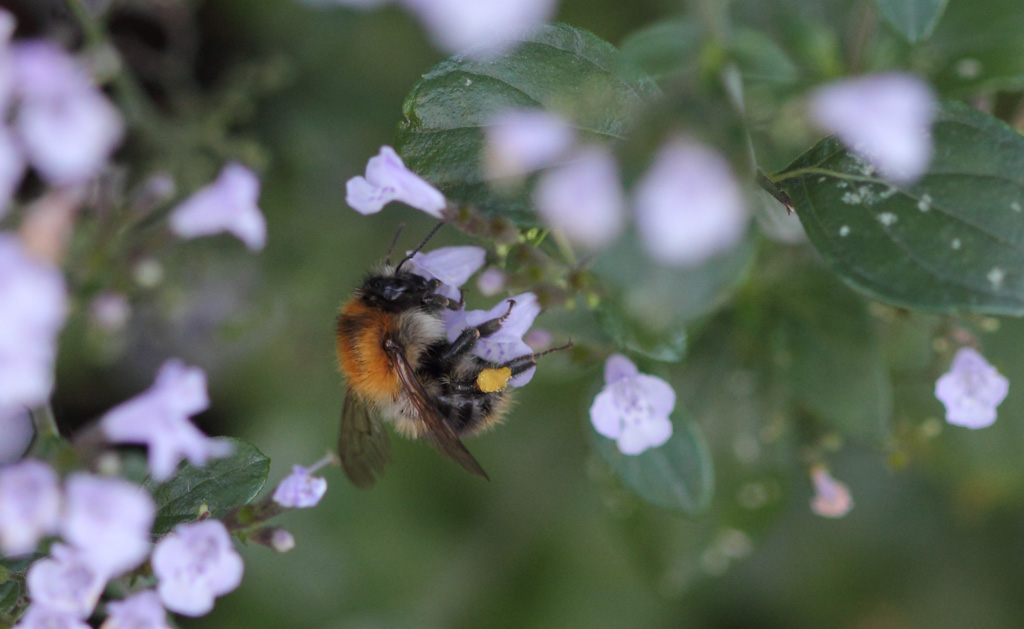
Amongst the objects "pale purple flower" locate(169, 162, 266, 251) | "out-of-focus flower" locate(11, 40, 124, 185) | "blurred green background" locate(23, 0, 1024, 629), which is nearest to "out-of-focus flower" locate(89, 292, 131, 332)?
"pale purple flower" locate(169, 162, 266, 251)

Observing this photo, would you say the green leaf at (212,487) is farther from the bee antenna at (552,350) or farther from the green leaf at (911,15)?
the green leaf at (911,15)

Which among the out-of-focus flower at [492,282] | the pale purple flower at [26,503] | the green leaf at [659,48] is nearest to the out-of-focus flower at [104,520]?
the pale purple flower at [26,503]

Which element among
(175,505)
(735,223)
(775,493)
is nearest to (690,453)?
(775,493)

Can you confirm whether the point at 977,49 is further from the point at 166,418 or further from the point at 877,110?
the point at 166,418

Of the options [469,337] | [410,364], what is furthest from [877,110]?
[410,364]

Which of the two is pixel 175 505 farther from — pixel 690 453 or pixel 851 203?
pixel 851 203

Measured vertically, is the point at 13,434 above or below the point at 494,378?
below

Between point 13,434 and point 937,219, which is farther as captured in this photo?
point 13,434
